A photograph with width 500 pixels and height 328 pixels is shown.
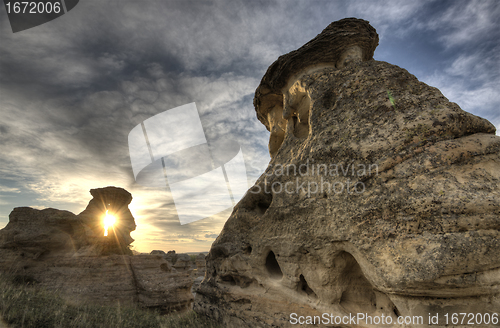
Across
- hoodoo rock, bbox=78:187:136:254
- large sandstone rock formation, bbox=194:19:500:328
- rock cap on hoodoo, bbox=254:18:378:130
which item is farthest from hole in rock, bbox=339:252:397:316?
hoodoo rock, bbox=78:187:136:254

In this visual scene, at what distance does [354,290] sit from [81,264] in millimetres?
15818

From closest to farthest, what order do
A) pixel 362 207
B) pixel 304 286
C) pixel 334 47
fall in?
pixel 362 207 < pixel 304 286 < pixel 334 47

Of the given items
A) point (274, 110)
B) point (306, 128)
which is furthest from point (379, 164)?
point (274, 110)

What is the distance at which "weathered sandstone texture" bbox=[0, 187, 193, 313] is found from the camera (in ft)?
42.3

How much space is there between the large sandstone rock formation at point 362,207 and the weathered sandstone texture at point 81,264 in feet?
28.0

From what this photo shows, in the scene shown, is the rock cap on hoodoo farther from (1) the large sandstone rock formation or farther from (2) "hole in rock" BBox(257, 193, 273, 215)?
(2) "hole in rock" BBox(257, 193, 273, 215)

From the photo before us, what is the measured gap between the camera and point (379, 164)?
417 centimetres

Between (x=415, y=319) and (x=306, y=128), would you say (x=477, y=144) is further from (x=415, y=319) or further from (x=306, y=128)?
(x=306, y=128)

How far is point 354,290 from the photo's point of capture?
4762 mm

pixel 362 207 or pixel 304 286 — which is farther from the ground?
pixel 362 207

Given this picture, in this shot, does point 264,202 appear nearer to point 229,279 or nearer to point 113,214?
point 229,279

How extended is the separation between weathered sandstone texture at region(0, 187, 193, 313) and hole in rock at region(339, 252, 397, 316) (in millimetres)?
12747

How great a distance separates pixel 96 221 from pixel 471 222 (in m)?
20.2

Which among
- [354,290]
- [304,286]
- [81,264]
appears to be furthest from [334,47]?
[81,264]
